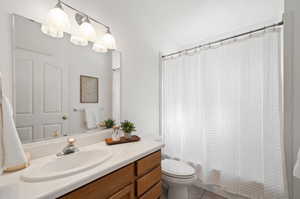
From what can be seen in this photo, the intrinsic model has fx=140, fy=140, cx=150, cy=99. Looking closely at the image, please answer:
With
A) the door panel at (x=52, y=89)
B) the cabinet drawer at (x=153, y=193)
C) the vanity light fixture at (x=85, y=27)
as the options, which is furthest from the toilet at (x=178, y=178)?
the vanity light fixture at (x=85, y=27)

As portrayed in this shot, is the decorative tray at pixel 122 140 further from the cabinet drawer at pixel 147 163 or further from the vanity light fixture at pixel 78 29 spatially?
the vanity light fixture at pixel 78 29

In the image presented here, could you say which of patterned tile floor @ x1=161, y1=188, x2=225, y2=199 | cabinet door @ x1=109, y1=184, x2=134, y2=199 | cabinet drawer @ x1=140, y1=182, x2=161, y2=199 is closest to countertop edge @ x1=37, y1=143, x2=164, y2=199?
cabinet door @ x1=109, y1=184, x2=134, y2=199

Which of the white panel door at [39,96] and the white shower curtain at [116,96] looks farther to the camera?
the white shower curtain at [116,96]

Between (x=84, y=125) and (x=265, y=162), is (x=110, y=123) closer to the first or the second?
(x=84, y=125)

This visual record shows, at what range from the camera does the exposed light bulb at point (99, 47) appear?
1431mm

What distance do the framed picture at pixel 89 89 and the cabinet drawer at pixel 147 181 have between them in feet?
2.88

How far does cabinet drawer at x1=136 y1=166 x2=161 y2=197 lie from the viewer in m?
1.08

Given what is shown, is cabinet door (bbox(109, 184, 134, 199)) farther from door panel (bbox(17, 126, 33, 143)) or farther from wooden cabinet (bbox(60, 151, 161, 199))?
door panel (bbox(17, 126, 33, 143))

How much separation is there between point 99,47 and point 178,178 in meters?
1.59

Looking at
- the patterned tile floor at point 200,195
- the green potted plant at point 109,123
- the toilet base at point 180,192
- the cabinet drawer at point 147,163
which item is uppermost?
the green potted plant at point 109,123

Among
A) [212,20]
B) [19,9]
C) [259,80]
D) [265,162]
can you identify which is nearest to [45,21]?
[19,9]

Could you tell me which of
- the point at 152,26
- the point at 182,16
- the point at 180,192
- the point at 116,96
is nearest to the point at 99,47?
the point at 116,96

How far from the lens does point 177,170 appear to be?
5.12 feet

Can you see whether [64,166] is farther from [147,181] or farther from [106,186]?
[147,181]
